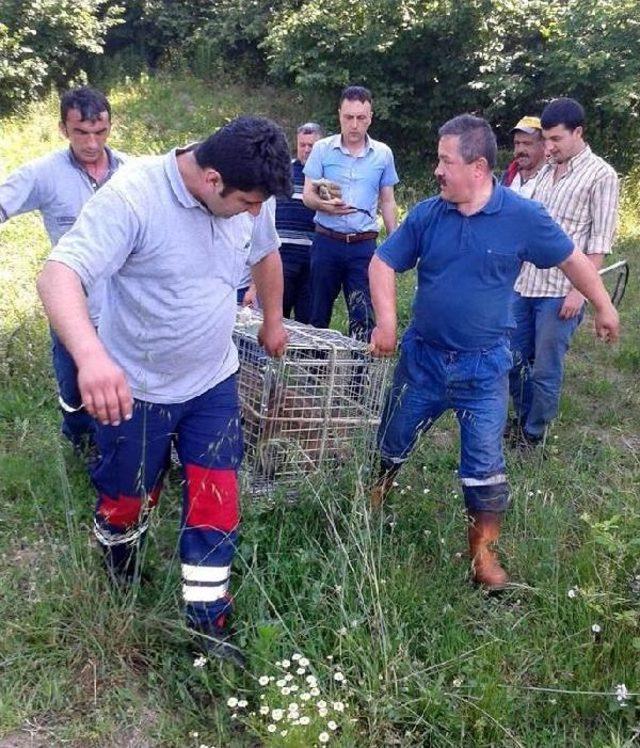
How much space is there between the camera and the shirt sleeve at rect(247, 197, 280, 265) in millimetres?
2980

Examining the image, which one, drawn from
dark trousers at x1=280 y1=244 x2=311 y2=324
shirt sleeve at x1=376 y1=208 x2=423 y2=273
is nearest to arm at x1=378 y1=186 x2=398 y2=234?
dark trousers at x1=280 y1=244 x2=311 y2=324

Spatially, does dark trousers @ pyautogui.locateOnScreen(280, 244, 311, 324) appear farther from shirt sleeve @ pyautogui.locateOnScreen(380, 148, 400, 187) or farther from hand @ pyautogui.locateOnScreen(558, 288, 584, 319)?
hand @ pyautogui.locateOnScreen(558, 288, 584, 319)

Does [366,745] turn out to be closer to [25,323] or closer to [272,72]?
[25,323]

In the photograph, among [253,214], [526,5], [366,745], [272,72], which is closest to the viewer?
[366,745]

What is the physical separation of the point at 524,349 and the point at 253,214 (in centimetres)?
264

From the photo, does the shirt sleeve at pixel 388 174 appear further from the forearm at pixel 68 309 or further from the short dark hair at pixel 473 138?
the forearm at pixel 68 309

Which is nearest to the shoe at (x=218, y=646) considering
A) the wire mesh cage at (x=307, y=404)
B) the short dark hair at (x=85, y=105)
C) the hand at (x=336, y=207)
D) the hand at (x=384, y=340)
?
the wire mesh cage at (x=307, y=404)

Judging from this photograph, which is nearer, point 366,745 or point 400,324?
point 366,745

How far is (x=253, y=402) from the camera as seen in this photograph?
3693 mm

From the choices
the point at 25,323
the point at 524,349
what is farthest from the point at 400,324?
the point at 25,323

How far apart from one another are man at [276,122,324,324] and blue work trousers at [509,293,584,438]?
1561 mm

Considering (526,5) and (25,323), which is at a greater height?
(526,5)

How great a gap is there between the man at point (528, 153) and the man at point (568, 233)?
0.89 ft

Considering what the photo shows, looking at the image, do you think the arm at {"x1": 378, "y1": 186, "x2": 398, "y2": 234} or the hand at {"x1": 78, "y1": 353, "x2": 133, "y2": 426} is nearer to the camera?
the hand at {"x1": 78, "y1": 353, "x2": 133, "y2": 426}
